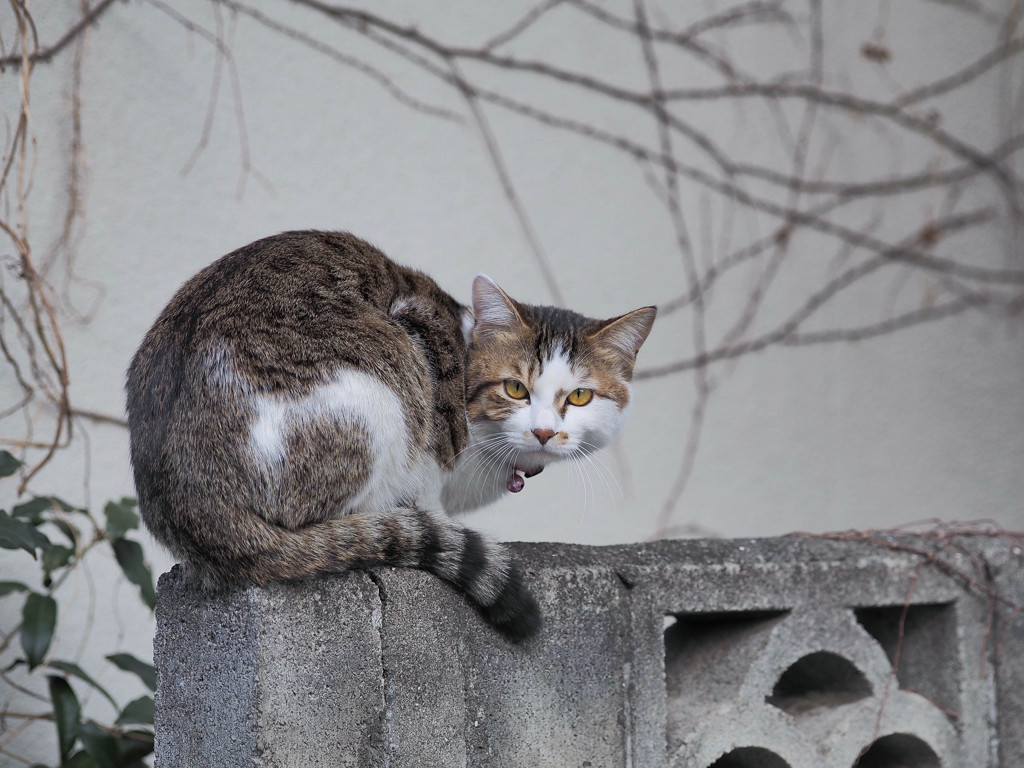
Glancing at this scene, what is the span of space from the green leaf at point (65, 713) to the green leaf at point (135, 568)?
20cm

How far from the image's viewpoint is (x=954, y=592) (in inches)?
73.3

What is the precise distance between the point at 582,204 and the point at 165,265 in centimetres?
125

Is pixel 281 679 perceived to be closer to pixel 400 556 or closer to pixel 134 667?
pixel 400 556

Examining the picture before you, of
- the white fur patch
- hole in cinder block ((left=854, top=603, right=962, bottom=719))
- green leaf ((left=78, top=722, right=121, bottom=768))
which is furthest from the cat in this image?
hole in cinder block ((left=854, top=603, right=962, bottom=719))

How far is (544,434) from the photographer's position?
1602 mm

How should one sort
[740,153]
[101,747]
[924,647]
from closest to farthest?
1. [101,747]
2. [924,647]
3. [740,153]

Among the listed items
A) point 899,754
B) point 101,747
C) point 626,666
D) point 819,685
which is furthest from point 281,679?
point 899,754

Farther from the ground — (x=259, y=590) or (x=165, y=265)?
(x=165, y=265)

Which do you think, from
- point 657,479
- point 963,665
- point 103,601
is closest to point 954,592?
point 963,665

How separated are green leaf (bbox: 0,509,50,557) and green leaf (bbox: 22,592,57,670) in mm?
182

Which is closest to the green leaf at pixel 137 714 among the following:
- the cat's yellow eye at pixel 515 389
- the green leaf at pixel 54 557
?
the green leaf at pixel 54 557

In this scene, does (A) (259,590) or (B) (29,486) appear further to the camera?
(B) (29,486)

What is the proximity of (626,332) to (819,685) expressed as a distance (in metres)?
0.74

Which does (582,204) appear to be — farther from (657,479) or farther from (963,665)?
(963,665)
